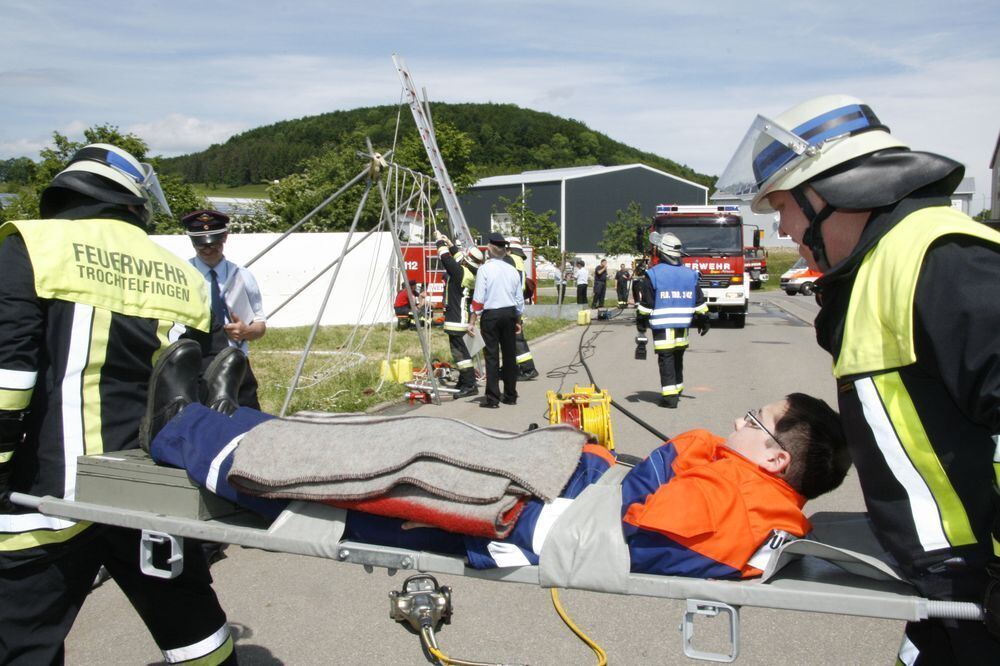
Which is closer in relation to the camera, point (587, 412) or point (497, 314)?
point (587, 412)

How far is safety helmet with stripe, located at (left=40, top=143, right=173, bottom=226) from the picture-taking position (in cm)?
258

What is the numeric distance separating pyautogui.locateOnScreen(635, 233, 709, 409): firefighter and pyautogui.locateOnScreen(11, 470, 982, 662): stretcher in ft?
21.6

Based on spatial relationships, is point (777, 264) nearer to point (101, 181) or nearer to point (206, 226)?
point (206, 226)

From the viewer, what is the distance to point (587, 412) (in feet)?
20.7

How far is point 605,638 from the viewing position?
11.7 feet

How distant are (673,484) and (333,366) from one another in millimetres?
9682

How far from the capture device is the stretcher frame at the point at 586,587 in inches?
69.6

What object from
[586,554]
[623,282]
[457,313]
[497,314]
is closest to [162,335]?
[586,554]

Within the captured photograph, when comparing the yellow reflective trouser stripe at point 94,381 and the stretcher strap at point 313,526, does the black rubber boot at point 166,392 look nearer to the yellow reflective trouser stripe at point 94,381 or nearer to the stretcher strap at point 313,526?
the yellow reflective trouser stripe at point 94,381

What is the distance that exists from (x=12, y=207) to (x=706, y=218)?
18667 mm

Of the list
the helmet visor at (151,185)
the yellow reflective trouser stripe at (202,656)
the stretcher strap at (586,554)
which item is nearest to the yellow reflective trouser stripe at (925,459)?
the stretcher strap at (586,554)

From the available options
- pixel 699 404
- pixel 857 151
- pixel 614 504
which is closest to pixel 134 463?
pixel 614 504

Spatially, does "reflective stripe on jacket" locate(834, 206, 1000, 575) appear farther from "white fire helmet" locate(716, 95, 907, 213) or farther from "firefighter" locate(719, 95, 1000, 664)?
"white fire helmet" locate(716, 95, 907, 213)

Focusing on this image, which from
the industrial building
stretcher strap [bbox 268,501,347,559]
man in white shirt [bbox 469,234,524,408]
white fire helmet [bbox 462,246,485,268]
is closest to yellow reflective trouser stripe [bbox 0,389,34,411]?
stretcher strap [bbox 268,501,347,559]
